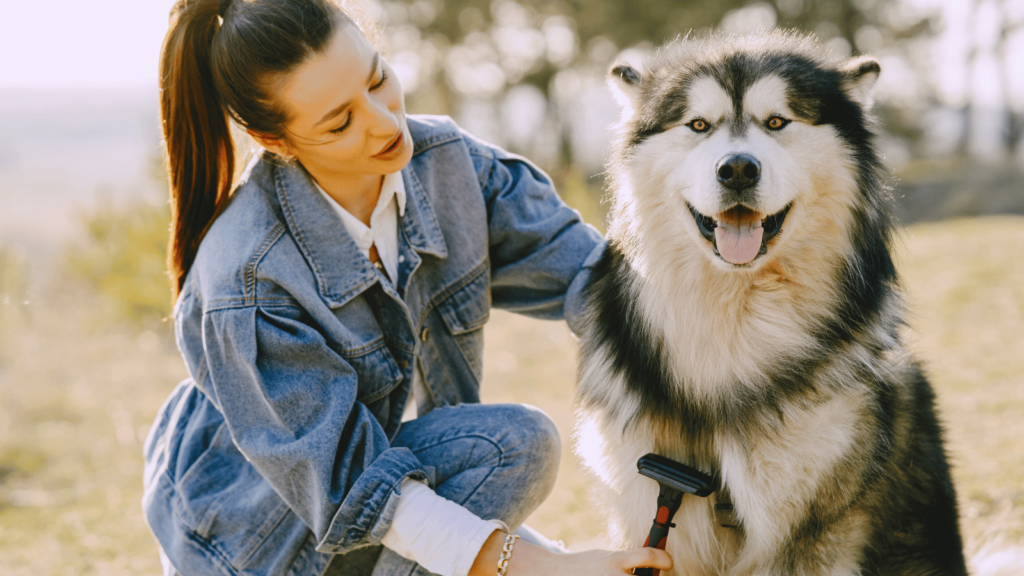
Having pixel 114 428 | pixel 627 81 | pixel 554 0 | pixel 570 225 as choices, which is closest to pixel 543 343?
pixel 114 428

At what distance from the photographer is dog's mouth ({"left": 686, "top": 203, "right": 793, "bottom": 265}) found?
5.43ft

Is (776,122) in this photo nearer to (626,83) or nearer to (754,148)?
(754,148)

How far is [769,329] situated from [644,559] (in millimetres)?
624

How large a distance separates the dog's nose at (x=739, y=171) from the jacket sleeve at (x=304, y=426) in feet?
3.28

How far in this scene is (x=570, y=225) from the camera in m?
2.27

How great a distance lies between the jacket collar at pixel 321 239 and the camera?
1.87 m

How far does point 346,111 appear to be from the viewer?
1768mm

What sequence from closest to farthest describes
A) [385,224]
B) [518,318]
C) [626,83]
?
1. [626,83]
2. [385,224]
3. [518,318]

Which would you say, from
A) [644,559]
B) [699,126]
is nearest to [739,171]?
[699,126]

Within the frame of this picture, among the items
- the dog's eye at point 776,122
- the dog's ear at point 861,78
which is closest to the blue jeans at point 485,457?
the dog's eye at point 776,122

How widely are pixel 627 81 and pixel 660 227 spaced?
0.42 metres

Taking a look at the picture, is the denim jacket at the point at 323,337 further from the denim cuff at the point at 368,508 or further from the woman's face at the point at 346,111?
the woman's face at the point at 346,111

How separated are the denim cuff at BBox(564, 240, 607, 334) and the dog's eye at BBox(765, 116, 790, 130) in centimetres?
58

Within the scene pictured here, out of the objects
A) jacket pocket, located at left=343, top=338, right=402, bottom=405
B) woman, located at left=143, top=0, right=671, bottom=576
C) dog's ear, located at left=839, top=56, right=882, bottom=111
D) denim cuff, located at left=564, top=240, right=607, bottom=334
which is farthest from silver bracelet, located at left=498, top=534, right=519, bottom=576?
dog's ear, located at left=839, top=56, right=882, bottom=111
